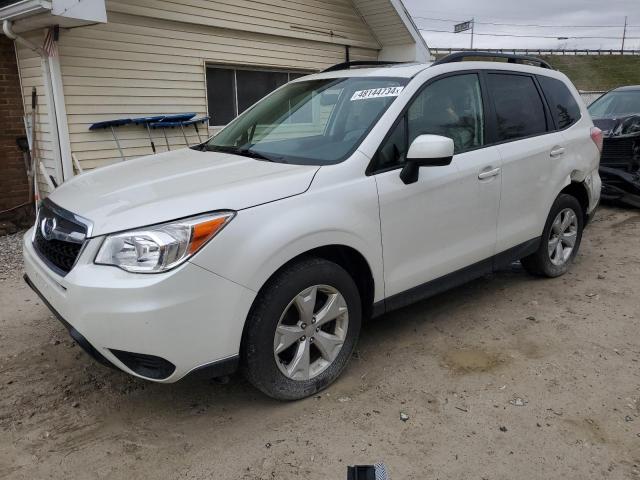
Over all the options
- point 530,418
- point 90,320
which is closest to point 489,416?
point 530,418

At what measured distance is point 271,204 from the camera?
267 centimetres

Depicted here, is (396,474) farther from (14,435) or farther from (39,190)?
(39,190)

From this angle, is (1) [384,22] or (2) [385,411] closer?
(2) [385,411]

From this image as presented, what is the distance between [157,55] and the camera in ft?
25.1

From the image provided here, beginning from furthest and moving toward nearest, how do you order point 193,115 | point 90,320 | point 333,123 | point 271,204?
point 193,115 → point 333,123 → point 271,204 → point 90,320

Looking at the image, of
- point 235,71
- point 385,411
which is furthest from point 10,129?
point 385,411

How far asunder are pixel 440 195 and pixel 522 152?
1.05 metres

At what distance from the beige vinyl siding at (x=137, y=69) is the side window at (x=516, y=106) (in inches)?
207

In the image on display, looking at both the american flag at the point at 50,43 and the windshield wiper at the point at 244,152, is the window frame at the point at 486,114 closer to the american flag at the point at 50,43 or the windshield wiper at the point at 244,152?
the windshield wiper at the point at 244,152

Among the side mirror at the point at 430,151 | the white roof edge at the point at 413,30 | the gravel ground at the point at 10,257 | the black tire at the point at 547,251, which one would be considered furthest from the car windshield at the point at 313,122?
the white roof edge at the point at 413,30

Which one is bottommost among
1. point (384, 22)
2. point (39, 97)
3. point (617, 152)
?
point (617, 152)

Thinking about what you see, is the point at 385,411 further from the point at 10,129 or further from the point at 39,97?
the point at 10,129

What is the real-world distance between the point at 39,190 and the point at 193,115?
238 centimetres

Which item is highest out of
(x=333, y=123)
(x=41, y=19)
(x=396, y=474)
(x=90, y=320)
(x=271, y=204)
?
(x=41, y=19)
